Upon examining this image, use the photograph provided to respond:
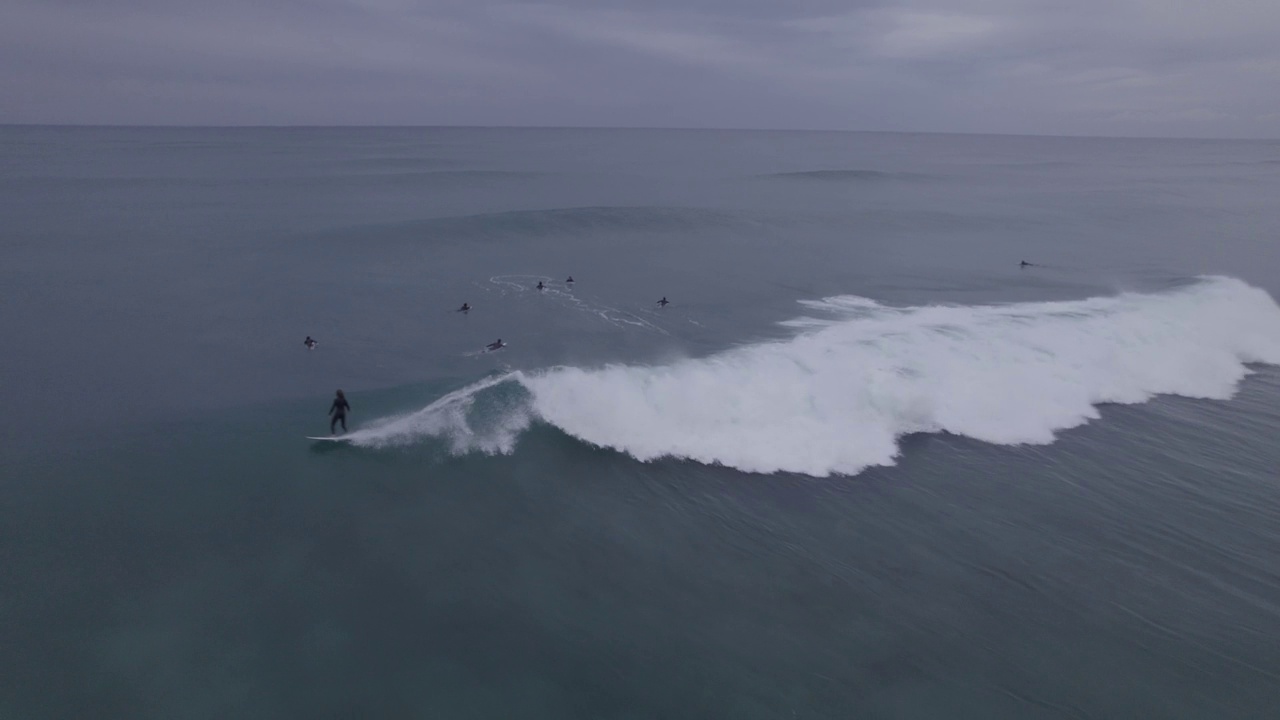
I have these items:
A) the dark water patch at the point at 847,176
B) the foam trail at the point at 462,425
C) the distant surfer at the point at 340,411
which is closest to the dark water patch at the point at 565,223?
the foam trail at the point at 462,425

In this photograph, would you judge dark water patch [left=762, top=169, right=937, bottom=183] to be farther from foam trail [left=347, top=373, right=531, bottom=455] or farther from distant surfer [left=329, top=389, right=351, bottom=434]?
distant surfer [left=329, top=389, right=351, bottom=434]

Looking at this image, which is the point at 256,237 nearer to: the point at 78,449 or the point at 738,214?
the point at 78,449

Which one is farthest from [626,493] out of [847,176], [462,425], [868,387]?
[847,176]

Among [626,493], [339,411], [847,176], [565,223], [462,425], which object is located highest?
[847,176]

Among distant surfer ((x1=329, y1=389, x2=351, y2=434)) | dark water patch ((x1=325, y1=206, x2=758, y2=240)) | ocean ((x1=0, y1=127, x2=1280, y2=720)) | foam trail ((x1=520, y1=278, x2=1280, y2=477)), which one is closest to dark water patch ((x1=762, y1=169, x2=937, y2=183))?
dark water patch ((x1=325, y1=206, x2=758, y2=240))

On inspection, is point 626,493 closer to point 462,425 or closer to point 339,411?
point 462,425
